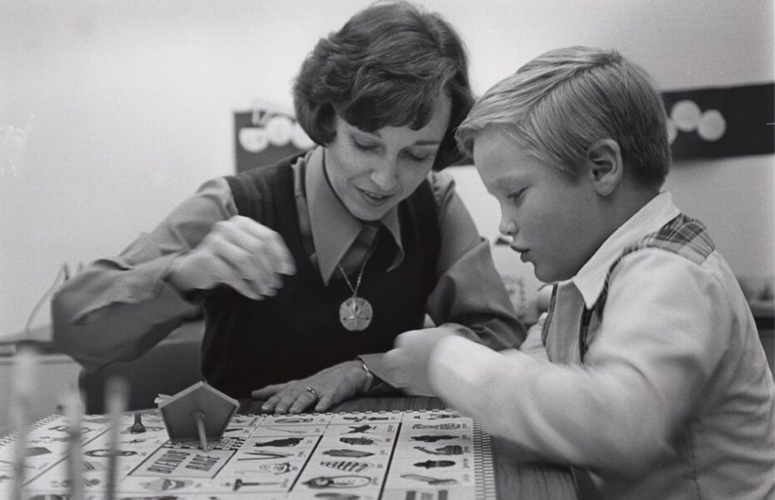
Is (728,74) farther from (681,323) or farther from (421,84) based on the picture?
(681,323)

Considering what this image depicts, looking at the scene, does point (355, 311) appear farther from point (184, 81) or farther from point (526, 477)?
point (184, 81)

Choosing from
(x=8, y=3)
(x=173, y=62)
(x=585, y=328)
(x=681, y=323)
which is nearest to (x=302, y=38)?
(x=173, y=62)

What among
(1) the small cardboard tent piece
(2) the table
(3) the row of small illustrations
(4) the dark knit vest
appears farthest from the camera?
(4) the dark knit vest

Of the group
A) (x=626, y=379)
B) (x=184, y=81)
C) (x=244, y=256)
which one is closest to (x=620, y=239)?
(x=626, y=379)

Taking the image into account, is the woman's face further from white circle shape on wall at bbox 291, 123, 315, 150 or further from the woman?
white circle shape on wall at bbox 291, 123, 315, 150

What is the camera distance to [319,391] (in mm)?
1128

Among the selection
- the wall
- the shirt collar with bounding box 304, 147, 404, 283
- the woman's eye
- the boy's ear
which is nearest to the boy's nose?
the boy's ear

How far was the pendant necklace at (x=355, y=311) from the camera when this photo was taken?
4.52 feet

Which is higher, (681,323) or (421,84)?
(421,84)

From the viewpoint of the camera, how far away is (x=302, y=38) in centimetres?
261

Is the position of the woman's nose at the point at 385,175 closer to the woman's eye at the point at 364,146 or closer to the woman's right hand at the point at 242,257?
the woman's eye at the point at 364,146

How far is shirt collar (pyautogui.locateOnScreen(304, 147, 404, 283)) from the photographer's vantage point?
1.36 m

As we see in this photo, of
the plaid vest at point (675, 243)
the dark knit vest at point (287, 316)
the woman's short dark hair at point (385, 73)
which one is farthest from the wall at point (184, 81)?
the plaid vest at point (675, 243)

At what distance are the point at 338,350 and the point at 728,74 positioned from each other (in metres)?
1.88
